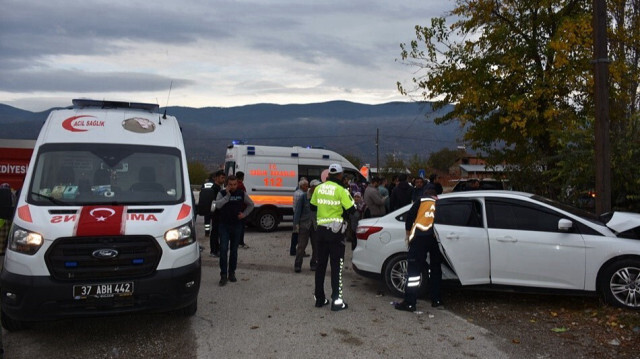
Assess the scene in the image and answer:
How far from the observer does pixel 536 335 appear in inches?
232

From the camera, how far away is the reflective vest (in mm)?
6852

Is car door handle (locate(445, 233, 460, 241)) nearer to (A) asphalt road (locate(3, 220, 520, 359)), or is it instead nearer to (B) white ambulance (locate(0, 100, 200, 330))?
(A) asphalt road (locate(3, 220, 520, 359))

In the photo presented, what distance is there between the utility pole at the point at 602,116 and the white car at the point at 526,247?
3.87ft

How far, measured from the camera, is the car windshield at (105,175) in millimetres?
5684

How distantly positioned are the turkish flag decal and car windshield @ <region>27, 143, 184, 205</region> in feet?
0.80

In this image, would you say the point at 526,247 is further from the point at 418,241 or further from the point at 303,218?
the point at 303,218

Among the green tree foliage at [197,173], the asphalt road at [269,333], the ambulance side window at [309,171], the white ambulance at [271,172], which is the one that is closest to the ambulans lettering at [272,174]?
the white ambulance at [271,172]

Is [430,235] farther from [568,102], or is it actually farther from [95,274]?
[568,102]

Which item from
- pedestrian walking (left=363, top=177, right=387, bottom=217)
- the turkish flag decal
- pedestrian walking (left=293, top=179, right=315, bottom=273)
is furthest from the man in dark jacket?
the turkish flag decal

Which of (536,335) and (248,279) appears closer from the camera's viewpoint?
(536,335)

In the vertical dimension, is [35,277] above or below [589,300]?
above

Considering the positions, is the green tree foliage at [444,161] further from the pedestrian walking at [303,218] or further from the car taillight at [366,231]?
the car taillight at [366,231]

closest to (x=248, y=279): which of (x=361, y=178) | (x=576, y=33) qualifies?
(x=361, y=178)

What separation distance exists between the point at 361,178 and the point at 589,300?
31.7ft
